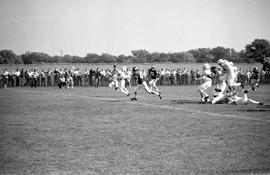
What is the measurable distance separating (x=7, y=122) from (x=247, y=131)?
8.02 m

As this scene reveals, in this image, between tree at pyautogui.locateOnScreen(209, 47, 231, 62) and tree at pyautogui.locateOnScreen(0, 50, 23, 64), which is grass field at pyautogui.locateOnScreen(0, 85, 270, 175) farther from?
tree at pyautogui.locateOnScreen(209, 47, 231, 62)

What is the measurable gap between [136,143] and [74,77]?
4281 cm

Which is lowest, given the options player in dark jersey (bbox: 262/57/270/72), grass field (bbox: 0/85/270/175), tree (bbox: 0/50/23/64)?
grass field (bbox: 0/85/270/175)

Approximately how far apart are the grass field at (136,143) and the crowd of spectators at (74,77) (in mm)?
29080

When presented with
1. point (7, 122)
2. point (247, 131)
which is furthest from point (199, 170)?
point (7, 122)

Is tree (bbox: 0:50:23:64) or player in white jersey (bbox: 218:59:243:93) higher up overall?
tree (bbox: 0:50:23:64)

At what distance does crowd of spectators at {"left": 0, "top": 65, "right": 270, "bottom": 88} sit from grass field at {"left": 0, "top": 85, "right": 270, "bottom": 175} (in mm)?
29080

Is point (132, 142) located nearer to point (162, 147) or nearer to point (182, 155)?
point (162, 147)

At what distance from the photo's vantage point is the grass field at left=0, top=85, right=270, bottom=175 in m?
8.05

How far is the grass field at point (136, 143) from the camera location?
8.05m

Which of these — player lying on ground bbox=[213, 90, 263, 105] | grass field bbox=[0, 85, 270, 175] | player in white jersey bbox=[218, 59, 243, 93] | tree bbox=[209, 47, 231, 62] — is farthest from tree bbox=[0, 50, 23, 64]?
tree bbox=[209, 47, 231, 62]

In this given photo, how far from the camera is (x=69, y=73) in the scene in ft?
163

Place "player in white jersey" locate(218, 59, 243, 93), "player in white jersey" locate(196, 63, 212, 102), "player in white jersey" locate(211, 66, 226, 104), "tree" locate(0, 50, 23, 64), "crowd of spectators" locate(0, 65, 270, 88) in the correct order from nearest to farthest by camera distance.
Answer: "player in white jersey" locate(218, 59, 243, 93) → "player in white jersey" locate(211, 66, 226, 104) → "player in white jersey" locate(196, 63, 212, 102) → "crowd of spectators" locate(0, 65, 270, 88) → "tree" locate(0, 50, 23, 64)

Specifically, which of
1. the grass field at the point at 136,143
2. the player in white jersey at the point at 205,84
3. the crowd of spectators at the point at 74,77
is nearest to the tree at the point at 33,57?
the crowd of spectators at the point at 74,77
